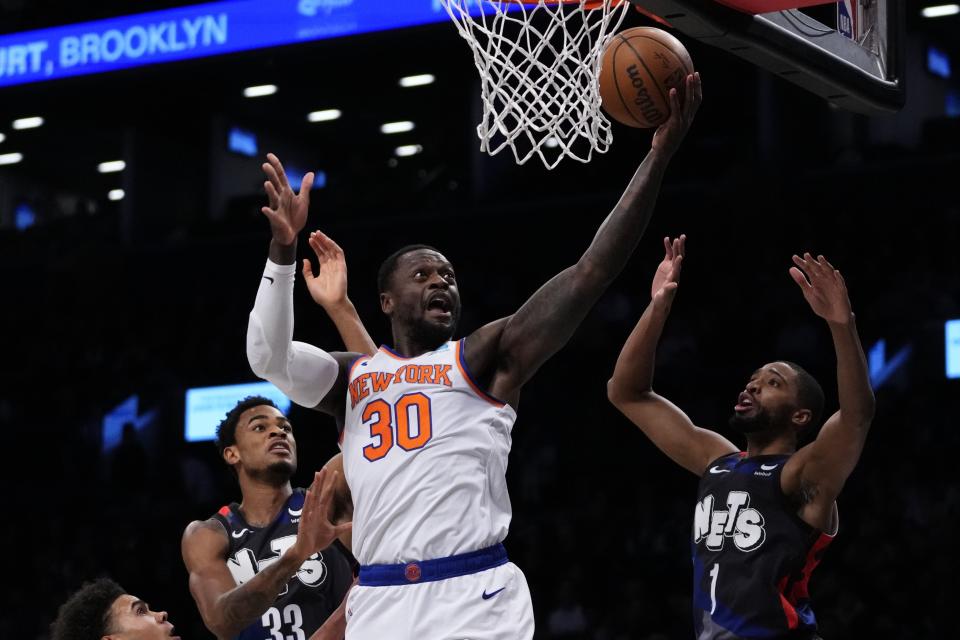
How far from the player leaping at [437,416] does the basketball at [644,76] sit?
21 centimetres

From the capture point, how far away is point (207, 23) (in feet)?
44.3

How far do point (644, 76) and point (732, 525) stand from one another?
5.70ft

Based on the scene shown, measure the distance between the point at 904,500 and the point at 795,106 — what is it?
5.97m

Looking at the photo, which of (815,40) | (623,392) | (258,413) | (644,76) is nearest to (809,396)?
(623,392)

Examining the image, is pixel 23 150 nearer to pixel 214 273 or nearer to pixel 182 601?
pixel 214 273

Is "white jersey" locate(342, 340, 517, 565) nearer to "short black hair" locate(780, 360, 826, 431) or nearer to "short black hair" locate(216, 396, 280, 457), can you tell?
"short black hair" locate(216, 396, 280, 457)

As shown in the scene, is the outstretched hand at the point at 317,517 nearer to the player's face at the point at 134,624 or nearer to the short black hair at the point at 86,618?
the player's face at the point at 134,624

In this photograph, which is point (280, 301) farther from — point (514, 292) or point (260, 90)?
point (260, 90)

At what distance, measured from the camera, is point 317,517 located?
4.05m

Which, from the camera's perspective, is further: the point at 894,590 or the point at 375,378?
the point at 894,590

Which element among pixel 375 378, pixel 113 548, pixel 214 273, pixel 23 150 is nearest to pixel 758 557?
pixel 375 378

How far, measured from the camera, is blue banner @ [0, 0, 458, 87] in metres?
12.7

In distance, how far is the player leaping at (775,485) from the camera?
4.88 metres

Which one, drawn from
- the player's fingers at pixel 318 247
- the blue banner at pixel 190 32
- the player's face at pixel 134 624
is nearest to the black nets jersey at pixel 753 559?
the player's fingers at pixel 318 247
